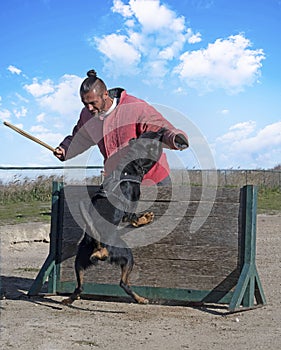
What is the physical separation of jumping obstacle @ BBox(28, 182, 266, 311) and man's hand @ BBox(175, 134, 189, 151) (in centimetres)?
111

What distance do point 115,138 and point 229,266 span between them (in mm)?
A: 1775

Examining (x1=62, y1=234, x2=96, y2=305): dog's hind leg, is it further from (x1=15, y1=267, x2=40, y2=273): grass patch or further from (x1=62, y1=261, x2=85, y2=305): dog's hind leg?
(x1=15, y1=267, x2=40, y2=273): grass patch

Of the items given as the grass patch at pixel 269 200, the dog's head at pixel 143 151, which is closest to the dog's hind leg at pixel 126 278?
the dog's head at pixel 143 151

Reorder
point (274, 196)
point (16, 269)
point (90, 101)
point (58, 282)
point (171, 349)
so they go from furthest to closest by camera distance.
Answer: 1. point (274, 196)
2. point (16, 269)
3. point (58, 282)
4. point (90, 101)
5. point (171, 349)

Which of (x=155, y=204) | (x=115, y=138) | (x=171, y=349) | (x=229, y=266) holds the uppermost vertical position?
(x=115, y=138)

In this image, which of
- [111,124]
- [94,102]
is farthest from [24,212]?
[94,102]

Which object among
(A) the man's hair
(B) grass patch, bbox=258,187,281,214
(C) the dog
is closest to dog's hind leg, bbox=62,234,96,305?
(C) the dog

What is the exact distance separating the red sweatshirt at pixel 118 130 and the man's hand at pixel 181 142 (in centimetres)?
19

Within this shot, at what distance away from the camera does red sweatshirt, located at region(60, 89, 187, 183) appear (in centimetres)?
560

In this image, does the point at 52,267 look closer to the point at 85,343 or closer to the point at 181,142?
the point at 85,343

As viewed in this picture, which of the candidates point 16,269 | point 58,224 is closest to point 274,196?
point 16,269

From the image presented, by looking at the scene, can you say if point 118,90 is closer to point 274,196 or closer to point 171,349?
point 171,349

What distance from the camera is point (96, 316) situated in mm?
5723

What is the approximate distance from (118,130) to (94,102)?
350 mm
